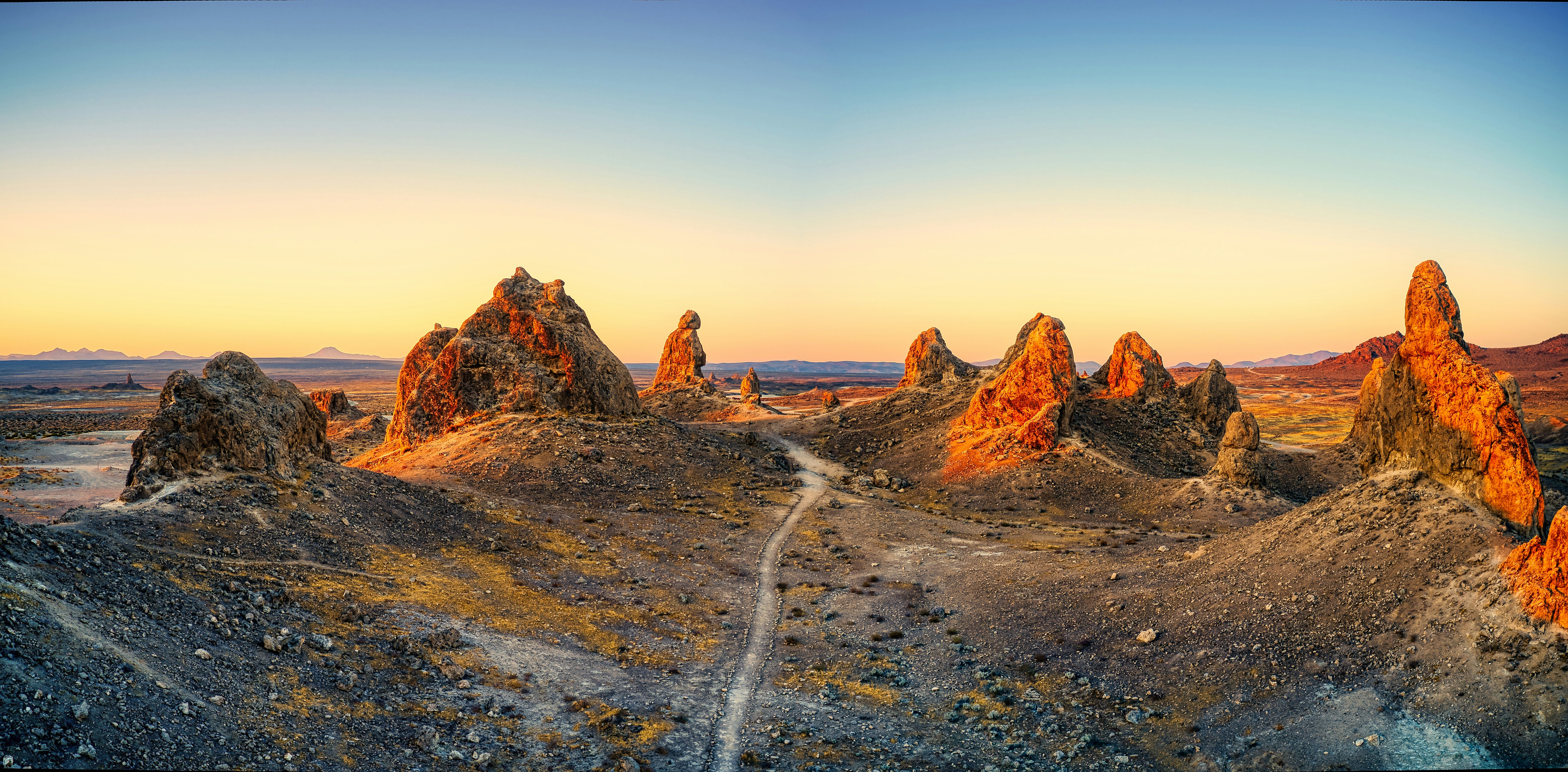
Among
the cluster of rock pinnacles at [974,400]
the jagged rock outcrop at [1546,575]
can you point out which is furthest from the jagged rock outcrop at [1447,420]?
the jagged rock outcrop at [1546,575]

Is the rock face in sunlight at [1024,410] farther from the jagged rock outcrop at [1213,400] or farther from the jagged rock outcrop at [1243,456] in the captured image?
the jagged rock outcrop at [1213,400]

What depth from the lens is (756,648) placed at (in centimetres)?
2752

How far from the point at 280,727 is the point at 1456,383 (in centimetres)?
3440

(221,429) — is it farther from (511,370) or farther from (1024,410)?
(1024,410)

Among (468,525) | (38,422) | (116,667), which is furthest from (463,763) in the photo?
(38,422)

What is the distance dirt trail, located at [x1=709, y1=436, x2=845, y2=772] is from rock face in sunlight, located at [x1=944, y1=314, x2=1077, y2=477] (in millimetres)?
13808

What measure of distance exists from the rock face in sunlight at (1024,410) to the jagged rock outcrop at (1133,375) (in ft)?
32.5

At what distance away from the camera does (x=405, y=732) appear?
18.2 m

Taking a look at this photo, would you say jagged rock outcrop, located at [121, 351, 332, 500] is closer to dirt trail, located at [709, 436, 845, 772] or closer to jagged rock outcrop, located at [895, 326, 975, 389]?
dirt trail, located at [709, 436, 845, 772]

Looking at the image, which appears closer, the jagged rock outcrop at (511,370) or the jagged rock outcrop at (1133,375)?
the jagged rock outcrop at (511,370)

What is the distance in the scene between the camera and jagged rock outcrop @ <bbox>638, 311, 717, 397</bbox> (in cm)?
10444

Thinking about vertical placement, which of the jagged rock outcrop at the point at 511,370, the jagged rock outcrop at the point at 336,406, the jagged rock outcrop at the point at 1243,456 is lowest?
the jagged rock outcrop at the point at 1243,456

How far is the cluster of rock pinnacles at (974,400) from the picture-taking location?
23438 mm

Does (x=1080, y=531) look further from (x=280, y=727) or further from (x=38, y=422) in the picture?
(x=38, y=422)
